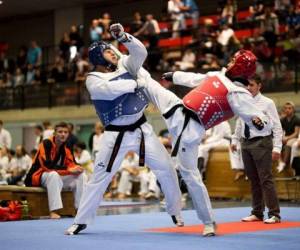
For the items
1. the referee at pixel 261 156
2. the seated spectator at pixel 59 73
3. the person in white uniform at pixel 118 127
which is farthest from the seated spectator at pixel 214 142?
the seated spectator at pixel 59 73

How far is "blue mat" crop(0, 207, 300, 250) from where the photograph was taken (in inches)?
199

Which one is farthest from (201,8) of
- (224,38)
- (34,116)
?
(34,116)

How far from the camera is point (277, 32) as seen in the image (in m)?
14.1

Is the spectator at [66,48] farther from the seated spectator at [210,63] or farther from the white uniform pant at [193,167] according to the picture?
the white uniform pant at [193,167]

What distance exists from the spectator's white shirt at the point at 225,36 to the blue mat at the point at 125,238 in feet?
26.9

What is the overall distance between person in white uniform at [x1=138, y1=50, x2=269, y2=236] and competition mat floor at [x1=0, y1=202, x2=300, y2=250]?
16.6 inches

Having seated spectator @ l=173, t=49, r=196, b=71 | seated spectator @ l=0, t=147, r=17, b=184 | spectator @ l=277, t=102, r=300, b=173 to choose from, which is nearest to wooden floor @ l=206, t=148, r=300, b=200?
spectator @ l=277, t=102, r=300, b=173

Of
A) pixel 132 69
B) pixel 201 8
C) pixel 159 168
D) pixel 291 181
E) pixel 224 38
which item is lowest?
pixel 291 181

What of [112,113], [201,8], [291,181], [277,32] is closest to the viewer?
[112,113]

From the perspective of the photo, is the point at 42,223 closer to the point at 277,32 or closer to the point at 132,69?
the point at 132,69

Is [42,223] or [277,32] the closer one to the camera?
[42,223]

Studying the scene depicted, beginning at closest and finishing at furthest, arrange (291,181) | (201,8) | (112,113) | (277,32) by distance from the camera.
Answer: (112,113), (291,181), (277,32), (201,8)

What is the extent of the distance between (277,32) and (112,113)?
28.7 feet

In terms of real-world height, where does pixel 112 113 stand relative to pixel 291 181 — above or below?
above
